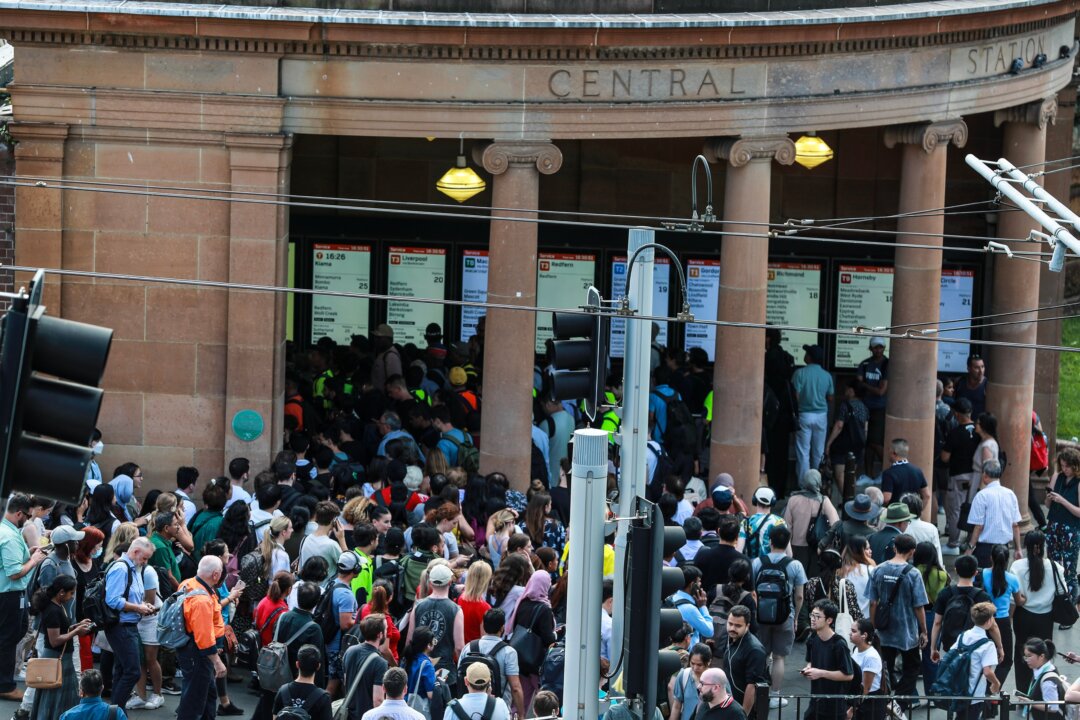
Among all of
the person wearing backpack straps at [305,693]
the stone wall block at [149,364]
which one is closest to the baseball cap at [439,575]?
the person wearing backpack straps at [305,693]

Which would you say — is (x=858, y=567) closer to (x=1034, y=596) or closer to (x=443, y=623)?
(x=1034, y=596)

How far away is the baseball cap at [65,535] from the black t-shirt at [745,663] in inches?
204

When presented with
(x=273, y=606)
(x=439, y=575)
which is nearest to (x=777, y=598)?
(x=439, y=575)

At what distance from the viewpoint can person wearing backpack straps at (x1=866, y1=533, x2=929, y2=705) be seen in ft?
54.1

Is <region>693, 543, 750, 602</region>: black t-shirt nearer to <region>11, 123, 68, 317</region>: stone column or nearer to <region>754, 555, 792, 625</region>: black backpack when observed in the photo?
<region>754, 555, 792, 625</region>: black backpack

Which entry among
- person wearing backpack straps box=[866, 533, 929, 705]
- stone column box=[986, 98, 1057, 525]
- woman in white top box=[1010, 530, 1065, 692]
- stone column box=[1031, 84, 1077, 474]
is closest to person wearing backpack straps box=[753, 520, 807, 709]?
person wearing backpack straps box=[866, 533, 929, 705]

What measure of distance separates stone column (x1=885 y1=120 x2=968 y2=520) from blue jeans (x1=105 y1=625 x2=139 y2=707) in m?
9.59

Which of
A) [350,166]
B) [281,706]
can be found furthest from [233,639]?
[350,166]

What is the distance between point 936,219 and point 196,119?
836 cm

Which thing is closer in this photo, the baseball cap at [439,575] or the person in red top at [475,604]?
the baseball cap at [439,575]

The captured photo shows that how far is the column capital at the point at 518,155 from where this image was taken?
19.9 metres

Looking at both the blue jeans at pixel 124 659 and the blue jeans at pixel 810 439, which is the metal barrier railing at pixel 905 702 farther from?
the blue jeans at pixel 810 439

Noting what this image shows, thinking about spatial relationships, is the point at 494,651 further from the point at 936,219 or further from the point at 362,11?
the point at 936,219

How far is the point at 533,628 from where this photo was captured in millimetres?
14992
